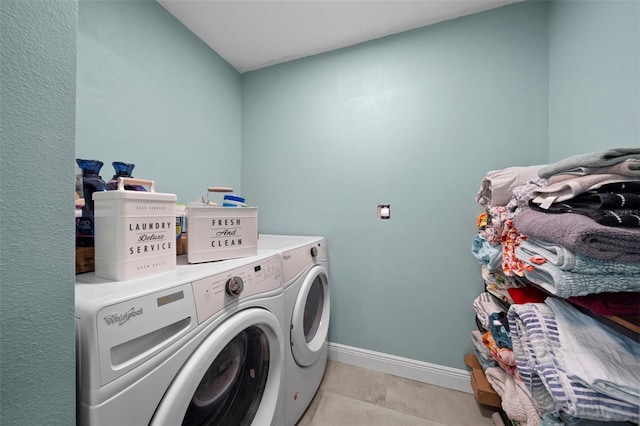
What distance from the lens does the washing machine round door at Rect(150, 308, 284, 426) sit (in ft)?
1.93

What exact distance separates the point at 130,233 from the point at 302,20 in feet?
4.76

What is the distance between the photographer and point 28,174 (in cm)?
31

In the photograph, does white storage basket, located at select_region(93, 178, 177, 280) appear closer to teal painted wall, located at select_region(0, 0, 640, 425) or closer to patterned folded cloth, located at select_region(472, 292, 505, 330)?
teal painted wall, located at select_region(0, 0, 640, 425)

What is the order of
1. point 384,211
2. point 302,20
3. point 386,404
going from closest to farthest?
point 386,404
point 302,20
point 384,211

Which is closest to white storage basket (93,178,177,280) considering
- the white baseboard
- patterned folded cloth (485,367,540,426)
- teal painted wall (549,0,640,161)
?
patterned folded cloth (485,367,540,426)

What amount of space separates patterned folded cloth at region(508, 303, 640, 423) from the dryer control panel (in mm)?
760

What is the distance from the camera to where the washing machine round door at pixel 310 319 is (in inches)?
38.8

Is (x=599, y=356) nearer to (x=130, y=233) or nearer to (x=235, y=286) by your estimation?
(x=235, y=286)

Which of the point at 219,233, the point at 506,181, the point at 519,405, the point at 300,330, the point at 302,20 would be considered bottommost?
the point at 519,405

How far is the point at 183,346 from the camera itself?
51 cm

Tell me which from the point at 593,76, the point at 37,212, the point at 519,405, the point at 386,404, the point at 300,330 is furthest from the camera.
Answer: the point at 386,404

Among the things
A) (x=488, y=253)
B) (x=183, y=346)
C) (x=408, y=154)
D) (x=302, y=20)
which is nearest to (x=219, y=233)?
(x=183, y=346)

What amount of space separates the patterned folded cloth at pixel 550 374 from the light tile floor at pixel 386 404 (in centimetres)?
74

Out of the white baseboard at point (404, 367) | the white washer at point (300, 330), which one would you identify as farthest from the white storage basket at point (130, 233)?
the white baseboard at point (404, 367)
